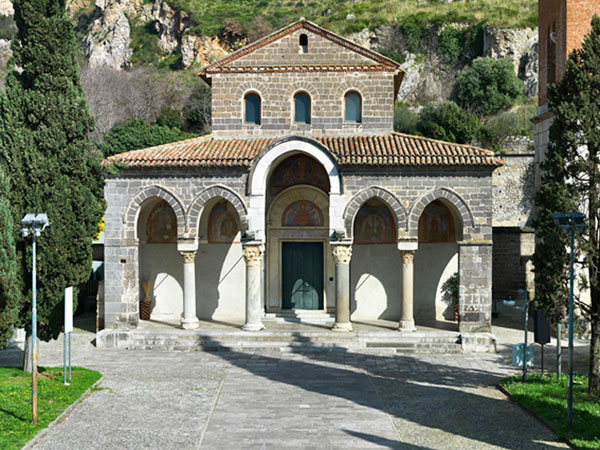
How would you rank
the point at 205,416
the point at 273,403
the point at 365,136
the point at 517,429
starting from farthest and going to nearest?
1. the point at 365,136
2. the point at 273,403
3. the point at 205,416
4. the point at 517,429

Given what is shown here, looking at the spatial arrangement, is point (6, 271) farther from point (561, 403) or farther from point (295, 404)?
point (561, 403)

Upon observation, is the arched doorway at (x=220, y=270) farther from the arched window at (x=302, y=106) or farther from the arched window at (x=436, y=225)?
the arched window at (x=436, y=225)

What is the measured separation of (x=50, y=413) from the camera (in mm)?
12273

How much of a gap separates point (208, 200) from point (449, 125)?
2732 cm

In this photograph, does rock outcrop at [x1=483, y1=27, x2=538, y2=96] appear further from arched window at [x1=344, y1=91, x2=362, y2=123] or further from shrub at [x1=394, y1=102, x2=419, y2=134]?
arched window at [x1=344, y1=91, x2=362, y2=123]

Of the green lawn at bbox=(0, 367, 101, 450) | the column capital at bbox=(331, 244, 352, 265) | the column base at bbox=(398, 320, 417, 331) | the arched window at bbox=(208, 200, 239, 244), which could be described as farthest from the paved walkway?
the arched window at bbox=(208, 200, 239, 244)

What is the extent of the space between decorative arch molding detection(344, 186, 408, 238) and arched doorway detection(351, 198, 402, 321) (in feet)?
7.69

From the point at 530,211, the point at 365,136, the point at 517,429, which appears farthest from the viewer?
the point at 530,211

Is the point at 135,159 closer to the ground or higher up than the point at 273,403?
higher up

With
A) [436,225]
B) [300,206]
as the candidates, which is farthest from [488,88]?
[300,206]

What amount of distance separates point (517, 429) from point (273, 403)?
4773mm

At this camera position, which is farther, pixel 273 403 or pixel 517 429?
pixel 273 403

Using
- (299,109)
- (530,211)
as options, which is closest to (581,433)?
(299,109)

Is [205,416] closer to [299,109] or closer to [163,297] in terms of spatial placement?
[163,297]
